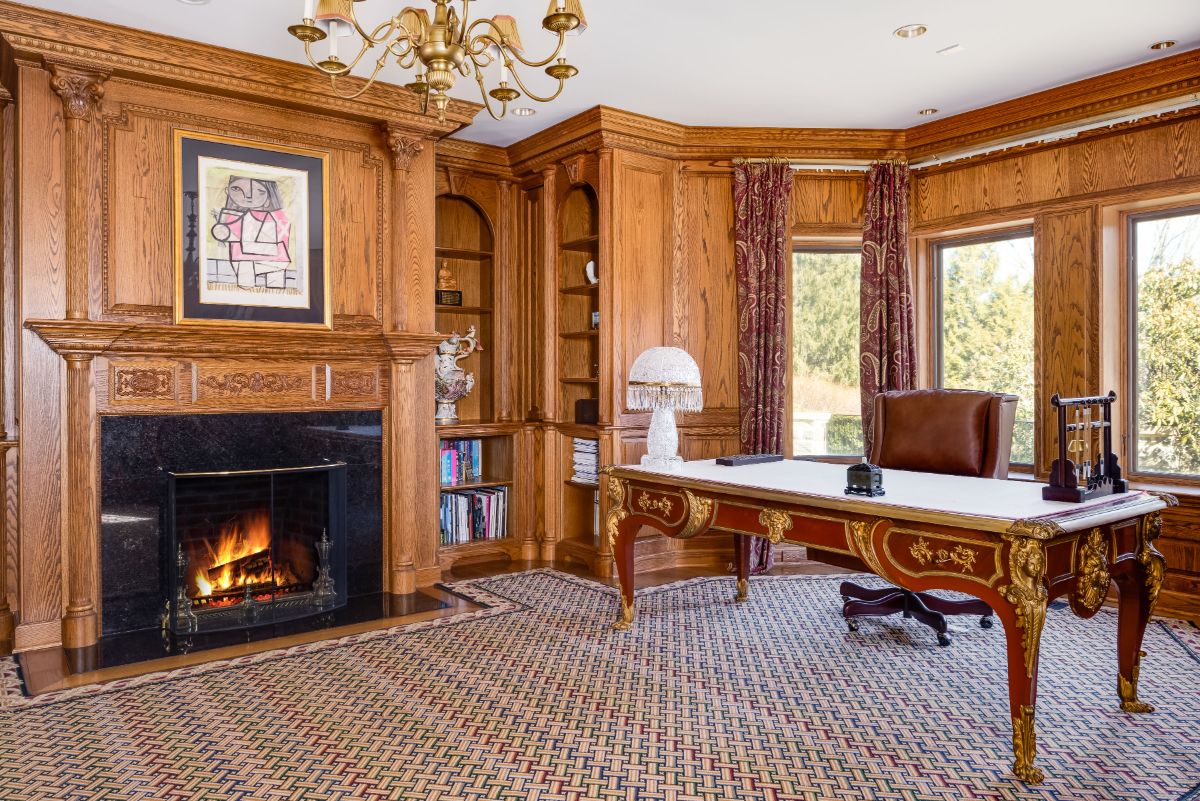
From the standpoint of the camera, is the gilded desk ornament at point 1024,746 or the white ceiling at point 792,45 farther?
the white ceiling at point 792,45

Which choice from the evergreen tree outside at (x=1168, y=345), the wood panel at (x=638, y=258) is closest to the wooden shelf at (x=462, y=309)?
the wood panel at (x=638, y=258)

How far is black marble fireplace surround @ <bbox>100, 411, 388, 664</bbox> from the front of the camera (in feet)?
12.1

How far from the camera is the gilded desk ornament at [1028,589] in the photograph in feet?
7.54

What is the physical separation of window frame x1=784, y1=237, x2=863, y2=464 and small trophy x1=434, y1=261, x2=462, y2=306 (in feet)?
7.22

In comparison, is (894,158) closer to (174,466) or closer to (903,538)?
(903,538)

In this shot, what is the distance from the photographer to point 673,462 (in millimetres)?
3887

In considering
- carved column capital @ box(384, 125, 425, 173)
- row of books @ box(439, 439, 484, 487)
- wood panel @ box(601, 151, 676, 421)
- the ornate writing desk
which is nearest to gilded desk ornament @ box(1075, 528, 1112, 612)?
the ornate writing desk

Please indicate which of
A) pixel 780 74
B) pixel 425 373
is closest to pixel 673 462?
pixel 425 373

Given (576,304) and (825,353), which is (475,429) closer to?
(576,304)

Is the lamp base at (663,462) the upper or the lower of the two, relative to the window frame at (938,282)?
lower

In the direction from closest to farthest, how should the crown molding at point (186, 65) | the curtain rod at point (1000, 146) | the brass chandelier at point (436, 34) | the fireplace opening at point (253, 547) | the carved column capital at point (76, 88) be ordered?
the brass chandelier at point (436, 34), the crown molding at point (186, 65), the carved column capital at point (76, 88), the fireplace opening at point (253, 547), the curtain rod at point (1000, 146)

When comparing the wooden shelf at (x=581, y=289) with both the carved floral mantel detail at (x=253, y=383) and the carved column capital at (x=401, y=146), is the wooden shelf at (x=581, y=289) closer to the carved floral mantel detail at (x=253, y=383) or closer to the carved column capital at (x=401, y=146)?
the carved column capital at (x=401, y=146)

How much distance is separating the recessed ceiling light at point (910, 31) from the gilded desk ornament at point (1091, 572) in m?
2.39

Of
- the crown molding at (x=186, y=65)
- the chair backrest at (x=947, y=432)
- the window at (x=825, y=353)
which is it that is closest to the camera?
the crown molding at (x=186, y=65)
